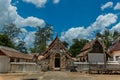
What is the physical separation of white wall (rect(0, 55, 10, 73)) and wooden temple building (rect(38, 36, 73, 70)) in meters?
9.20

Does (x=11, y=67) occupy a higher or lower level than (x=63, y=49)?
lower

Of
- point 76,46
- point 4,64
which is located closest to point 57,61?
point 4,64

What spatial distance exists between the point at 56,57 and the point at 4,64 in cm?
1282

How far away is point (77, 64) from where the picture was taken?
40.9 m

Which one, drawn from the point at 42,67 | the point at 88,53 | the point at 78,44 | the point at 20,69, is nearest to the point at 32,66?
the point at 20,69

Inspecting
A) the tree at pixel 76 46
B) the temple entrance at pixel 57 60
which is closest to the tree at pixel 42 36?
the tree at pixel 76 46

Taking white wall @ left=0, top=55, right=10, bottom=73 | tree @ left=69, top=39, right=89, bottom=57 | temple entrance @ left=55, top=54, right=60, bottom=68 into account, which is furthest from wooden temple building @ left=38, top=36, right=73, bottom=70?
tree @ left=69, top=39, right=89, bottom=57

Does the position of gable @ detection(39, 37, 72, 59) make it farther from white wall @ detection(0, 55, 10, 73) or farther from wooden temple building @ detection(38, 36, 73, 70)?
white wall @ detection(0, 55, 10, 73)

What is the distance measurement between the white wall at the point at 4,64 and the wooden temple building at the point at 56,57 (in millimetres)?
9201

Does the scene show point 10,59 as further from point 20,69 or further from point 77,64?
point 77,64

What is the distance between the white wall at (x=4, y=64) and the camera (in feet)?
120

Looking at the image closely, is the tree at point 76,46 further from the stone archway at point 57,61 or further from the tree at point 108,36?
the stone archway at point 57,61

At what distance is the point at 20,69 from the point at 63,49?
464 inches

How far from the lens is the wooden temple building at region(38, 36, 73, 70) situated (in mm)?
45125
